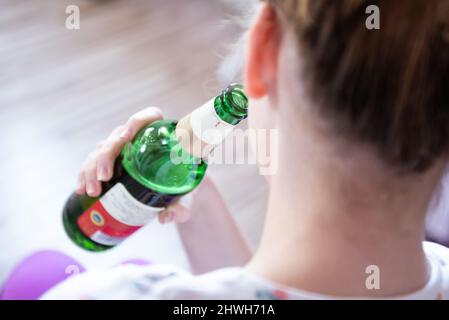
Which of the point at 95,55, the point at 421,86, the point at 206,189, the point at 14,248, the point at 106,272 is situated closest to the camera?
the point at 421,86

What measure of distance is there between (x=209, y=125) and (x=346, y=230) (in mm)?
205

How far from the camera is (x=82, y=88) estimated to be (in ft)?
4.97

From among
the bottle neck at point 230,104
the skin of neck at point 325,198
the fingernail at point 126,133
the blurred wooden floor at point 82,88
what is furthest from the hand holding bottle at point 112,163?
the blurred wooden floor at point 82,88

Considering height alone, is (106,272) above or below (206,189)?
above

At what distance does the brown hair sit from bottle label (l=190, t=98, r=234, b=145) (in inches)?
7.8

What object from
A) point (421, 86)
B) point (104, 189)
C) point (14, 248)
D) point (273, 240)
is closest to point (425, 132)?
point (421, 86)

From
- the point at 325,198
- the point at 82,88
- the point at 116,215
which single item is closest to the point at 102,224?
the point at 116,215

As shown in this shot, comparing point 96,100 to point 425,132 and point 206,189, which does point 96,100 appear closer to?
point 206,189

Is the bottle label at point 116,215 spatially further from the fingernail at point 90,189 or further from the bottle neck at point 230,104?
the bottle neck at point 230,104

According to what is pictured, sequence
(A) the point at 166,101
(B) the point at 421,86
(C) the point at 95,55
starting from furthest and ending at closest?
(C) the point at 95,55 → (A) the point at 166,101 → (B) the point at 421,86

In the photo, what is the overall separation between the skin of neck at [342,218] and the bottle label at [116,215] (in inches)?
7.6

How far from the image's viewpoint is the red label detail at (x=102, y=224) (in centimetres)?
63
